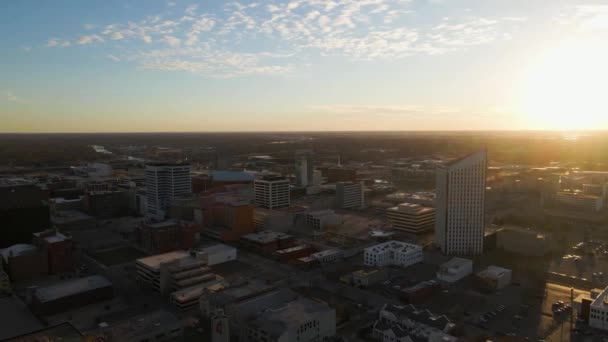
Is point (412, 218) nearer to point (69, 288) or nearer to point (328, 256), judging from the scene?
point (328, 256)

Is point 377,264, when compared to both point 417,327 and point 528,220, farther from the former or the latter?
point 528,220

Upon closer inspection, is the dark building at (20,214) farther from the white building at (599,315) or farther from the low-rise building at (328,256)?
the white building at (599,315)

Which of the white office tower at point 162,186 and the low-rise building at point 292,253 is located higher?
the white office tower at point 162,186

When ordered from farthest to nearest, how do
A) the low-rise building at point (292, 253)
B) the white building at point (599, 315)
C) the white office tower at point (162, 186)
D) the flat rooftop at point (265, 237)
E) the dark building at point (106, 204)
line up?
the dark building at point (106, 204)
the white office tower at point (162, 186)
the flat rooftop at point (265, 237)
the low-rise building at point (292, 253)
the white building at point (599, 315)

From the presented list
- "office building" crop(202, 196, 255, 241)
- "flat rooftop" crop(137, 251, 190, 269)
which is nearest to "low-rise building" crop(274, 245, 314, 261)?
"office building" crop(202, 196, 255, 241)

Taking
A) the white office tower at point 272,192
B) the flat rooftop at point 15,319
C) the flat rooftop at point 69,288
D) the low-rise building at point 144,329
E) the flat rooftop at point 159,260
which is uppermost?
the white office tower at point 272,192

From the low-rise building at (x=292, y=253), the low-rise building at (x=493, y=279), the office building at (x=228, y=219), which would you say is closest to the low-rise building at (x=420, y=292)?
the low-rise building at (x=493, y=279)

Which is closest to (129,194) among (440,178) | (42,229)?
(42,229)
